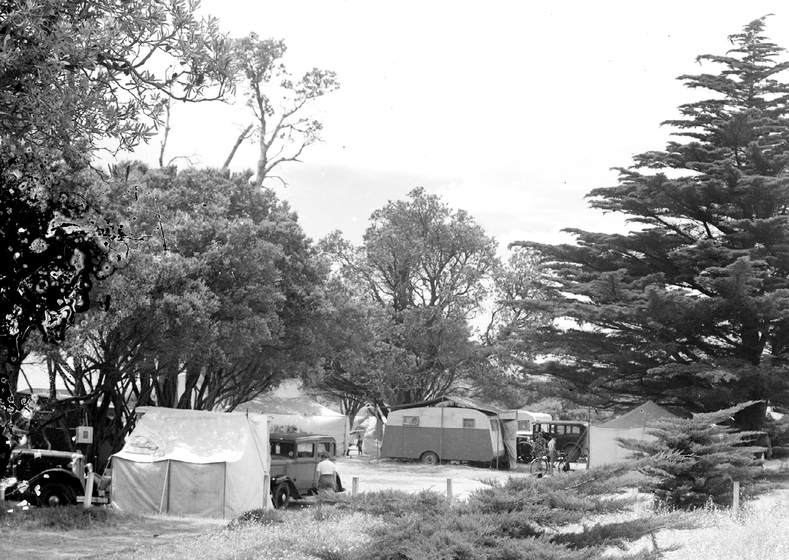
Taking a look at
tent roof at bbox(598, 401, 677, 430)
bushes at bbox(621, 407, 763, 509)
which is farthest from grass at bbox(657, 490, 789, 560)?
tent roof at bbox(598, 401, 677, 430)

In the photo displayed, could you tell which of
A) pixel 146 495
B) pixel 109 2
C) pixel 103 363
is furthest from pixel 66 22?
pixel 103 363

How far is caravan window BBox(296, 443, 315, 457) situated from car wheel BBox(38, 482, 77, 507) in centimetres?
535

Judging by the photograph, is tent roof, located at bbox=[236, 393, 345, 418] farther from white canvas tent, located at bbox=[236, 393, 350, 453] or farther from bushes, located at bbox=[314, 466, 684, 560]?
bushes, located at bbox=[314, 466, 684, 560]

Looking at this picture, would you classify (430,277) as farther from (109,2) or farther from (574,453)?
(109,2)

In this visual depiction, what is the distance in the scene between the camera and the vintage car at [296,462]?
68.1 feet

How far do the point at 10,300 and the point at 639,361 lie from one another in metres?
28.5

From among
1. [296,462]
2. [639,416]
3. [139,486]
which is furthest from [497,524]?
[639,416]

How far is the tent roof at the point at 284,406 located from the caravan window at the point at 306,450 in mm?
16128

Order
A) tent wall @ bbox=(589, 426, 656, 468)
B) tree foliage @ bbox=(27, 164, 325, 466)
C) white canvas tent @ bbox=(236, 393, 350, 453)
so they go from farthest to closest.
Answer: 1. white canvas tent @ bbox=(236, 393, 350, 453)
2. tent wall @ bbox=(589, 426, 656, 468)
3. tree foliage @ bbox=(27, 164, 325, 466)

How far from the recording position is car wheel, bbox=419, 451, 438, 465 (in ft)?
122

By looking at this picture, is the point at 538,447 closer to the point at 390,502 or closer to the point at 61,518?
the point at 61,518

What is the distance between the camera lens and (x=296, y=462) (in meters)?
21.5

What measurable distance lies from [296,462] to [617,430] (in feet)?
45.3

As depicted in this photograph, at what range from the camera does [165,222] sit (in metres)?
20.9
